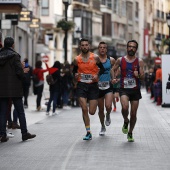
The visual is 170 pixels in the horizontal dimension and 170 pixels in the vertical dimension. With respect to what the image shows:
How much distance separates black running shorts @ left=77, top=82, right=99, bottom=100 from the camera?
52.8 feet

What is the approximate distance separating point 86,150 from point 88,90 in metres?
2.73

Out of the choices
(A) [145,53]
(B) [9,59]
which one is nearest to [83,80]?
(B) [9,59]

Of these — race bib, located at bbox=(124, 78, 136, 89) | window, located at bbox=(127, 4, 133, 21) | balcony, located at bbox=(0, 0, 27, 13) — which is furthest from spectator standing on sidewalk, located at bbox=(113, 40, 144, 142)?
window, located at bbox=(127, 4, 133, 21)

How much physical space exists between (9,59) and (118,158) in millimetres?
4410

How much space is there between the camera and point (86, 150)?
13.6 m

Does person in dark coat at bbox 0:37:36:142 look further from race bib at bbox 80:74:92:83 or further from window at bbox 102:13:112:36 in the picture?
window at bbox 102:13:112:36

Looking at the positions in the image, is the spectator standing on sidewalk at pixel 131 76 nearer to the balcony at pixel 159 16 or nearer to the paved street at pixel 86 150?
the paved street at pixel 86 150

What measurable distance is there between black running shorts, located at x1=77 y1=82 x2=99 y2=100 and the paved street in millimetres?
863

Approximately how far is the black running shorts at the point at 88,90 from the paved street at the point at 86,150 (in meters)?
0.86

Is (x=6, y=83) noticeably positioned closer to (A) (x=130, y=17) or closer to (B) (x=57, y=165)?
(B) (x=57, y=165)

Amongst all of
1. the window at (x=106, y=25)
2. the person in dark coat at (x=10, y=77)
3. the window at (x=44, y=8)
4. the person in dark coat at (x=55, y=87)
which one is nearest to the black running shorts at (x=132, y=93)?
the person in dark coat at (x=10, y=77)

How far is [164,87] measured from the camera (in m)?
32.3

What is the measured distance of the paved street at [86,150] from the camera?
11469 millimetres

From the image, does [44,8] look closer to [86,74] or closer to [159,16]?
[159,16]
